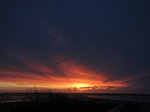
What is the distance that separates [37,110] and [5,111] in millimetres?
3821

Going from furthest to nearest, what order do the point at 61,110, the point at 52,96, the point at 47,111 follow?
1. the point at 52,96
2. the point at 61,110
3. the point at 47,111

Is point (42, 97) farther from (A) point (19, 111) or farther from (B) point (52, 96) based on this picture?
(A) point (19, 111)

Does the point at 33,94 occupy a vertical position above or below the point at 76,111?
above

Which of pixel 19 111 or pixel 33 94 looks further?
pixel 33 94

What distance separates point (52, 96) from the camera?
96.3 feet

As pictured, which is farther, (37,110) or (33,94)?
(33,94)

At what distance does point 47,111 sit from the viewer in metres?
18.1

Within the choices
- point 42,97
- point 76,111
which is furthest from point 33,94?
point 76,111

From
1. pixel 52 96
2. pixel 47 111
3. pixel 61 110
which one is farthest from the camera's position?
pixel 52 96

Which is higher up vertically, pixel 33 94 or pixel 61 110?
pixel 33 94

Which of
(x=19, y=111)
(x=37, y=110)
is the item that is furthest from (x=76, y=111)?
(x=19, y=111)

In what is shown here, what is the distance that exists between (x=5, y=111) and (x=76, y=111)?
846 centimetres

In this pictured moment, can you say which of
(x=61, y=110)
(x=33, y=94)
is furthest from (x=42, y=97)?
(x=61, y=110)

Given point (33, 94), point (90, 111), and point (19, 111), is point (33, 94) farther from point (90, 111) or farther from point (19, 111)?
point (90, 111)
